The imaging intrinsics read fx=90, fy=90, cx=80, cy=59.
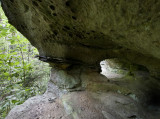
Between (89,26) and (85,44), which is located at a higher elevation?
(89,26)

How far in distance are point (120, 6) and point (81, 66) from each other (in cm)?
270

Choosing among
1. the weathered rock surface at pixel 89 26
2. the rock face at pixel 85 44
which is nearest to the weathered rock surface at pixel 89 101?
the rock face at pixel 85 44

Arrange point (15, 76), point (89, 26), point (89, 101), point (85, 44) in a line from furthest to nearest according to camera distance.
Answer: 1. point (15, 76)
2. point (85, 44)
3. point (89, 101)
4. point (89, 26)

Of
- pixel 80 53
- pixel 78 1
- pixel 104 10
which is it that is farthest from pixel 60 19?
Result: pixel 80 53

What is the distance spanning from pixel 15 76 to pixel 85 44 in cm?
343

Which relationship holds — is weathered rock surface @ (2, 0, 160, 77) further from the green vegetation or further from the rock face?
the green vegetation

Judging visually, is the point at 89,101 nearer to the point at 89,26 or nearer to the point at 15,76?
the point at 89,26

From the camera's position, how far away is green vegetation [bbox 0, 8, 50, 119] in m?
3.28

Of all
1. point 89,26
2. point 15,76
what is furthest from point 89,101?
point 15,76

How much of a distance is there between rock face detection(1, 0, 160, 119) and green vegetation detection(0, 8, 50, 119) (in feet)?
3.41

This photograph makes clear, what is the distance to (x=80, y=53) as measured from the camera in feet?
11.8

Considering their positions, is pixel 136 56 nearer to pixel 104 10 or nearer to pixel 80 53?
pixel 80 53

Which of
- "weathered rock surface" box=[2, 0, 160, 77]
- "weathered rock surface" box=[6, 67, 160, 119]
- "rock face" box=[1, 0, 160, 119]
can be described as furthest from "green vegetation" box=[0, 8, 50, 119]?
"weathered rock surface" box=[2, 0, 160, 77]

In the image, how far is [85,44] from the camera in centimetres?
344
